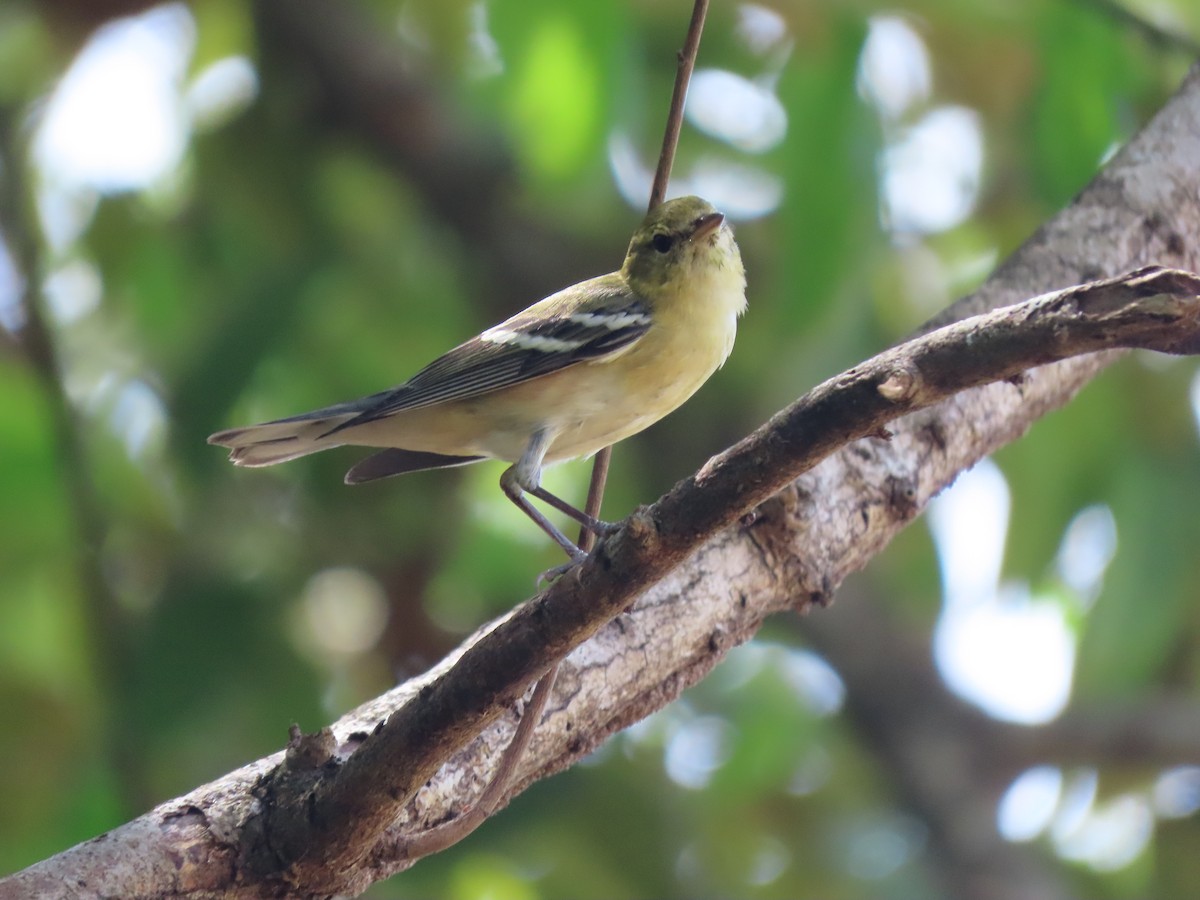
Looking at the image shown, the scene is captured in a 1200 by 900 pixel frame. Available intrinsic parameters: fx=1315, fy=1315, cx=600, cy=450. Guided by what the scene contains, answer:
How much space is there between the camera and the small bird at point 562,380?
3.97m

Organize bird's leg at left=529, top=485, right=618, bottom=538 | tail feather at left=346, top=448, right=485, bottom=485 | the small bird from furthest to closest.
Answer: tail feather at left=346, top=448, right=485, bottom=485 → the small bird → bird's leg at left=529, top=485, right=618, bottom=538

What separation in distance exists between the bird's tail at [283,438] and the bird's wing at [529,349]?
5cm

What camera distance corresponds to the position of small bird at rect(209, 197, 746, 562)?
156 inches

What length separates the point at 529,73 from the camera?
13.1 ft

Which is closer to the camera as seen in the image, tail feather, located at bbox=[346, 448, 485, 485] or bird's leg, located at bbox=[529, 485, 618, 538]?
bird's leg, located at bbox=[529, 485, 618, 538]

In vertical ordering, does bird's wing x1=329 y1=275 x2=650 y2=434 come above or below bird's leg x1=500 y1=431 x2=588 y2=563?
above

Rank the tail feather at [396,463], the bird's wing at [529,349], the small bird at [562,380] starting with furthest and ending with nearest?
the tail feather at [396,463], the bird's wing at [529,349], the small bird at [562,380]

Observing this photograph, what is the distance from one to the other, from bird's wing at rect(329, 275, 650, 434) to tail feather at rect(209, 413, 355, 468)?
0.07 meters

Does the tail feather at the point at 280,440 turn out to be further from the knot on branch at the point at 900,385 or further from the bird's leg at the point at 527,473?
the knot on branch at the point at 900,385

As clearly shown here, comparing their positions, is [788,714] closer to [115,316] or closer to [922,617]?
[922,617]

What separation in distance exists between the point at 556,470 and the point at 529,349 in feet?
8.35

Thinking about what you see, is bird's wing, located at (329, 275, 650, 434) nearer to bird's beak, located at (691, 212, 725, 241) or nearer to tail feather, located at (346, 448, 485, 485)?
tail feather, located at (346, 448, 485, 485)

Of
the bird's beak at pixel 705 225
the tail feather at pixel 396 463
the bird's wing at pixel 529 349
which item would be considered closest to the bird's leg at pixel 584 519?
the bird's wing at pixel 529 349

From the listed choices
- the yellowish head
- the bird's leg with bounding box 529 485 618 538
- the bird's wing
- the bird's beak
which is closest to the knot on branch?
the bird's leg with bounding box 529 485 618 538
